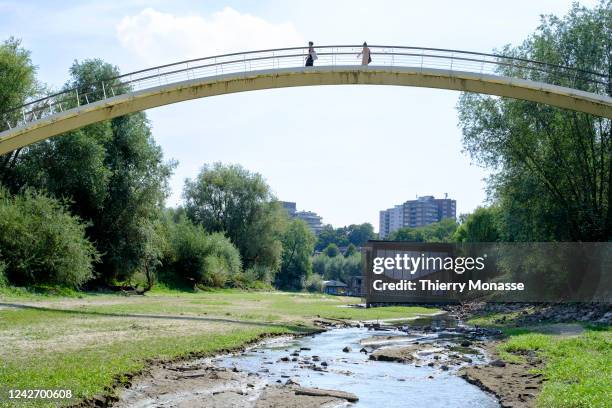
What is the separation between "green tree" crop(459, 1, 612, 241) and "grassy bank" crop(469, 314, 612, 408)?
36.4 ft

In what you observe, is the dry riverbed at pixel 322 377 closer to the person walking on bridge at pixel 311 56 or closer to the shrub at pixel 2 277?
the person walking on bridge at pixel 311 56

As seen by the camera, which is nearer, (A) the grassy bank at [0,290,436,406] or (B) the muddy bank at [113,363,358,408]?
(B) the muddy bank at [113,363,358,408]

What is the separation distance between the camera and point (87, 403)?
11555 mm

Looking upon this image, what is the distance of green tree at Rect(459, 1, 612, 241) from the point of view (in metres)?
36.7

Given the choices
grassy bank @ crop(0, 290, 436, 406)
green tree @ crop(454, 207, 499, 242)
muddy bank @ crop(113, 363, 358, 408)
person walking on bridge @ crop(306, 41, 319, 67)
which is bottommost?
muddy bank @ crop(113, 363, 358, 408)

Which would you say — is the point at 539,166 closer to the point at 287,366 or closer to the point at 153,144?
the point at 287,366

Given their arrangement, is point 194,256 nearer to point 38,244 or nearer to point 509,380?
point 38,244

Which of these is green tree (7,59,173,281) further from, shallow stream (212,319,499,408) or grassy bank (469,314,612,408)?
grassy bank (469,314,612,408)

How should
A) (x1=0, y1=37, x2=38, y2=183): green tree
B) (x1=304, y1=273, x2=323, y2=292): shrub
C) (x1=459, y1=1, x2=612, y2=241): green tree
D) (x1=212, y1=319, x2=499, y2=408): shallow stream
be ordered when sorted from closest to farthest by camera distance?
1. (x1=212, y1=319, x2=499, y2=408): shallow stream
2. (x1=459, y1=1, x2=612, y2=241): green tree
3. (x1=0, y1=37, x2=38, y2=183): green tree
4. (x1=304, y1=273, x2=323, y2=292): shrub

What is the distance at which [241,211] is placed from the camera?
285ft

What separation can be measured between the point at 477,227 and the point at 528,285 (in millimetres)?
47695

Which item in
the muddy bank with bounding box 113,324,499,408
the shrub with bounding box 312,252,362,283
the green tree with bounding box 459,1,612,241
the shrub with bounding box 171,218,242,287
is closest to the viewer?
the muddy bank with bounding box 113,324,499,408

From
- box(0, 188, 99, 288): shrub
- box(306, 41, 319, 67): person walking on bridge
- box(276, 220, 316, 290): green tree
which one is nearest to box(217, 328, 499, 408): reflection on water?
box(306, 41, 319, 67): person walking on bridge

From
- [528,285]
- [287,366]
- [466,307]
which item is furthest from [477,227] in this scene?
[287,366]
